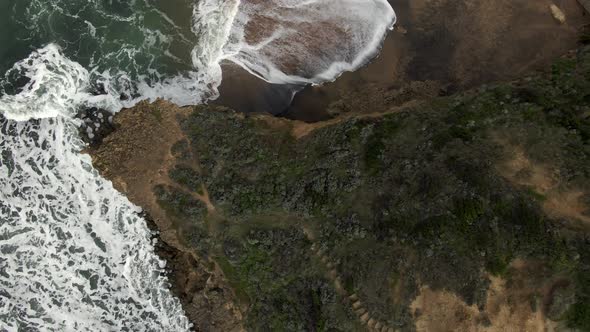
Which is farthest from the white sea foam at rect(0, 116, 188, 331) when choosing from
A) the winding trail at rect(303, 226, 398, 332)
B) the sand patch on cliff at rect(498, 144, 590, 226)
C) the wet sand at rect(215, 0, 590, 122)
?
the sand patch on cliff at rect(498, 144, 590, 226)

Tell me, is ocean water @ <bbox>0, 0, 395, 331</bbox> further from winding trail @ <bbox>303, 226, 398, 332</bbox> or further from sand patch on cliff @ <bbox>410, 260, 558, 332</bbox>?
sand patch on cliff @ <bbox>410, 260, 558, 332</bbox>

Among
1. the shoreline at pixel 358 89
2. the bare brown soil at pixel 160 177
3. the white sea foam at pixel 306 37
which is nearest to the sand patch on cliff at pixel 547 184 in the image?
the shoreline at pixel 358 89

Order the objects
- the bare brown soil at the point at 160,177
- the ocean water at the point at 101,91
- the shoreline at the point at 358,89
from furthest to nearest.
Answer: the shoreline at the point at 358,89, the ocean water at the point at 101,91, the bare brown soil at the point at 160,177

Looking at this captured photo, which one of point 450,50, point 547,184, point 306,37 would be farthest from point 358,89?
point 547,184

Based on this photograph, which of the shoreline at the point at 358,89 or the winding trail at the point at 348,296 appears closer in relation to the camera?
the winding trail at the point at 348,296

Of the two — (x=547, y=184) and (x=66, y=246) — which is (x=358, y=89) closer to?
(x=547, y=184)

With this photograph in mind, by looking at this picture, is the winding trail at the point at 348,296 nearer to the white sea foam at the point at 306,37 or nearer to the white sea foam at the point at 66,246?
the white sea foam at the point at 66,246
